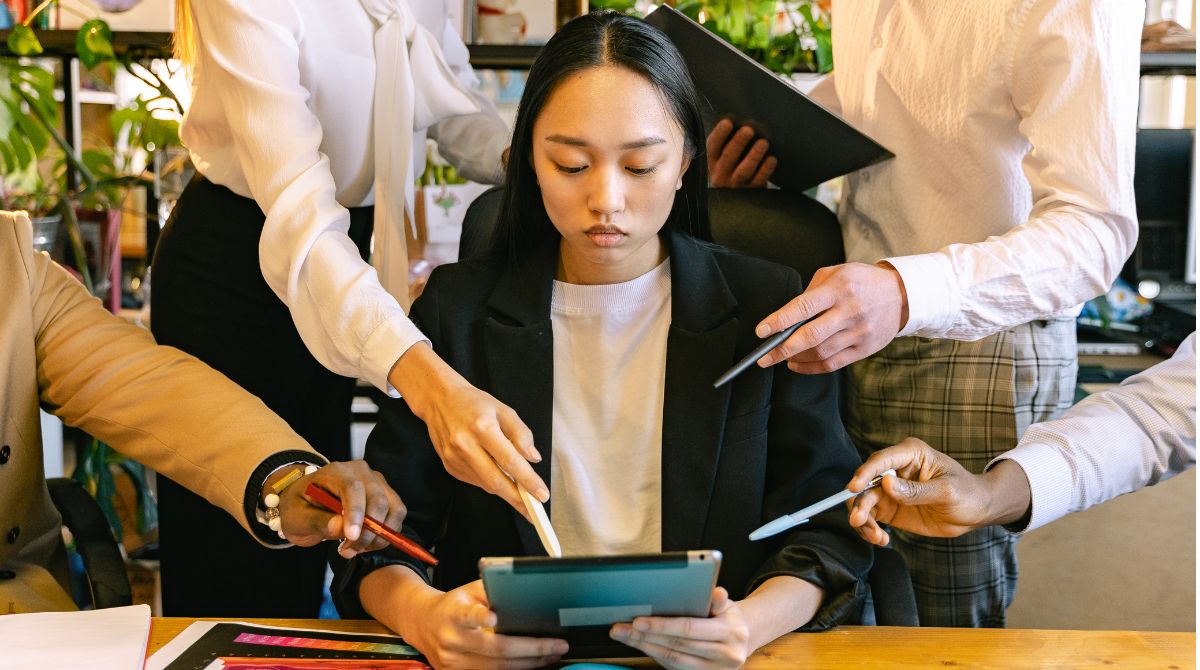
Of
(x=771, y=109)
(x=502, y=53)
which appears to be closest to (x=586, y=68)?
(x=771, y=109)

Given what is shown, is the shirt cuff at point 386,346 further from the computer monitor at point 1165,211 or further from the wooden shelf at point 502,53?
the computer monitor at point 1165,211

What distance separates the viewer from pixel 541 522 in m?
1.07

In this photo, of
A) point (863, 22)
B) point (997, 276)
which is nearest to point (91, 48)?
point (863, 22)

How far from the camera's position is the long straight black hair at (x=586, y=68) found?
1391 millimetres

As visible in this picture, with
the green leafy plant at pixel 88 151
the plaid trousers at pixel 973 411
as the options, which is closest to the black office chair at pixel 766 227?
the plaid trousers at pixel 973 411

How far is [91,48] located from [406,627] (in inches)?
72.9

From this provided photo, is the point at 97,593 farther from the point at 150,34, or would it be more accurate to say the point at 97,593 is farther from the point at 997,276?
the point at 150,34

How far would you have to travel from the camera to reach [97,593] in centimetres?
135

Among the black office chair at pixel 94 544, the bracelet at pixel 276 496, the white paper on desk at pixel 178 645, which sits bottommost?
the black office chair at pixel 94 544

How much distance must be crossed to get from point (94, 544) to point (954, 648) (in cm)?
101

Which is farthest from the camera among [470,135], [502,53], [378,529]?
[502,53]

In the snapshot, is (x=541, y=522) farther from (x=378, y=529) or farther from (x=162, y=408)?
(x=162, y=408)

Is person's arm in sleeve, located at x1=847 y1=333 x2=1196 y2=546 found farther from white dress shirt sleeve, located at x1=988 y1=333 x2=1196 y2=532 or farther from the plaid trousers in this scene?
the plaid trousers

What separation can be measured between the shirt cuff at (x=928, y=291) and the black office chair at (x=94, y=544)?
3.17 ft
